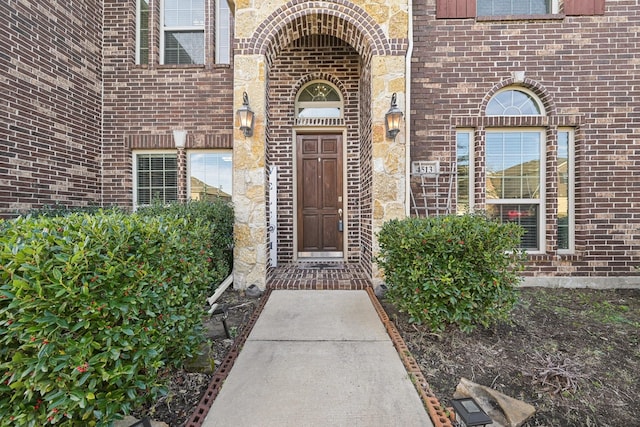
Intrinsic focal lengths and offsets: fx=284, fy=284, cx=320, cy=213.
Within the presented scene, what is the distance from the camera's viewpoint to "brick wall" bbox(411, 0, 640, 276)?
4.10 meters

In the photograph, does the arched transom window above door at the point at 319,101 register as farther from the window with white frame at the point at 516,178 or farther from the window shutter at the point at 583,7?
the window shutter at the point at 583,7

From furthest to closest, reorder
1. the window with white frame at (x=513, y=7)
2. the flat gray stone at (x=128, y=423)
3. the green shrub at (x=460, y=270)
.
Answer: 1. the window with white frame at (x=513, y=7)
2. the green shrub at (x=460, y=270)
3. the flat gray stone at (x=128, y=423)

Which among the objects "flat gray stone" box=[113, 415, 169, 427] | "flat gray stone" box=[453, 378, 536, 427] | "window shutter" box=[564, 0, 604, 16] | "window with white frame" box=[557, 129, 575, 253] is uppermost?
"window shutter" box=[564, 0, 604, 16]

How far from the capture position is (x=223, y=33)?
15.9 ft

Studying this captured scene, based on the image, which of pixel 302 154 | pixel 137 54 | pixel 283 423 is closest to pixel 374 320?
pixel 283 423

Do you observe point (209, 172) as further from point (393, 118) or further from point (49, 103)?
point (393, 118)

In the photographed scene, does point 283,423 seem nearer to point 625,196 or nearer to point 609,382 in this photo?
point 609,382

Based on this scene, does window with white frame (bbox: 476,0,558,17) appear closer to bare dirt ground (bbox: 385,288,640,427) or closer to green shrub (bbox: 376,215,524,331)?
green shrub (bbox: 376,215,524,331)

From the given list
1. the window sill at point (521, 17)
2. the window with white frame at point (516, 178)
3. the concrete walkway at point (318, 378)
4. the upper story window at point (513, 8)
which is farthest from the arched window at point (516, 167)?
the concrete walkway at point (318, 378)

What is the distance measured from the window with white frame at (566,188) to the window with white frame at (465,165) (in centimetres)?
130

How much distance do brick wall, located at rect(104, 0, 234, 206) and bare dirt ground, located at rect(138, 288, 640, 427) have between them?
3028 millimetres

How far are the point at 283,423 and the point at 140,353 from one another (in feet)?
2.85

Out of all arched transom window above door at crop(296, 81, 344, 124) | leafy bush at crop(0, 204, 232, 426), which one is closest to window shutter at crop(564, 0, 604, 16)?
arched transom window above door at crop(296, 81, 344, 124)

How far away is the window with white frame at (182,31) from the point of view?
15.9ft
